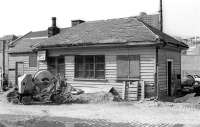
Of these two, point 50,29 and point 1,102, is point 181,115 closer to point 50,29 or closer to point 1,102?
point 1,102

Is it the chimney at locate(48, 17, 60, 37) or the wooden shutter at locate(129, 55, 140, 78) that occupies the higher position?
the chimney at locate(48, 17, 60, 37)

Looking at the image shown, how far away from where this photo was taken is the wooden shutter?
17203 millimetres

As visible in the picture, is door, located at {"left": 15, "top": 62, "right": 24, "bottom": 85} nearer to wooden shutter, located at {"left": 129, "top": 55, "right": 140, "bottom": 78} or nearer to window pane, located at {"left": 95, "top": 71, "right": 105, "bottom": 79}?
window pane, located at {"left": 95, "top": 71, "right": 105, "bottom": 79}

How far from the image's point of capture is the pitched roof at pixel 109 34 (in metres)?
17.3

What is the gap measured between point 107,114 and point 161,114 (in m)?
2.17

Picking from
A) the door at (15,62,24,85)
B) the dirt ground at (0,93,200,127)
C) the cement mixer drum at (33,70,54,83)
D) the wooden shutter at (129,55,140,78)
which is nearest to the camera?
the dirt ground at (0,93,200,127)

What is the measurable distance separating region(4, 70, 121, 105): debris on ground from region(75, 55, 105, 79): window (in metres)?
1.59

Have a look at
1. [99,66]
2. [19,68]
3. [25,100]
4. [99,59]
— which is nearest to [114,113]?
[25,100]

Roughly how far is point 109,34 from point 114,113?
276 inches

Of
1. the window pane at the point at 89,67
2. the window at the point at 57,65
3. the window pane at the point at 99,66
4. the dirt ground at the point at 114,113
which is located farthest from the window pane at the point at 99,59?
the dirt ground at the point at 114,113

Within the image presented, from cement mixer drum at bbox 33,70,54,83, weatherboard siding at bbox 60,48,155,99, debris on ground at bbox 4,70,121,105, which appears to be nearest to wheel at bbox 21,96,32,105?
debris on ground at bbox 4,70,121,105

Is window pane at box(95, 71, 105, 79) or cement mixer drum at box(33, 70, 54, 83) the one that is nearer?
cement mixer drum at box(33, 70, 54, 83)

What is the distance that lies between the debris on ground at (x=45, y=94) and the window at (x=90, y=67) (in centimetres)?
159

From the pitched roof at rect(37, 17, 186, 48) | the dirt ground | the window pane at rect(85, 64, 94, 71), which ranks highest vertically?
the pitched roof at rect(37, 17, 186, 48)
